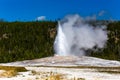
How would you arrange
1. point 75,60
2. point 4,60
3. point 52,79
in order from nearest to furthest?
point 52,79 → point 75,60 → point 4,60

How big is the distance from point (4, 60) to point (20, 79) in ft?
540

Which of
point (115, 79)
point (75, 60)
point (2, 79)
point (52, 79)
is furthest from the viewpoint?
point (75, 60)

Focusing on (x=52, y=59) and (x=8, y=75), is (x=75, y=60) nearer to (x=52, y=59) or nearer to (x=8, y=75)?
(x=52, y=59)

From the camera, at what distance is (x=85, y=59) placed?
145250 millimetres

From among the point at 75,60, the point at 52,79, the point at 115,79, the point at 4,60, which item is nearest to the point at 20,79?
the point at 52,79

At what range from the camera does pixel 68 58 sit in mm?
151375

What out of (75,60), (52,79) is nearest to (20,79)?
(52,79)

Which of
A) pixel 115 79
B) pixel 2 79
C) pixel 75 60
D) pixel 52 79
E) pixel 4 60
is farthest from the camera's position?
pixel 4 60

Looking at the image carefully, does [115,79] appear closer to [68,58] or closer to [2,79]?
[2,79]

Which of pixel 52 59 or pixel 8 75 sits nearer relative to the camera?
pixel 8 75

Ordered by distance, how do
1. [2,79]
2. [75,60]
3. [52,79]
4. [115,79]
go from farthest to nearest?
1. [75,60]
2. [115,79]
3. [2,79]
4. [52,79]

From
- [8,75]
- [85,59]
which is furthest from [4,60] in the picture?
[8,75]

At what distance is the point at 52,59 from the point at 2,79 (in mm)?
112964

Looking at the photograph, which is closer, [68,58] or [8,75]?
[8,75]
